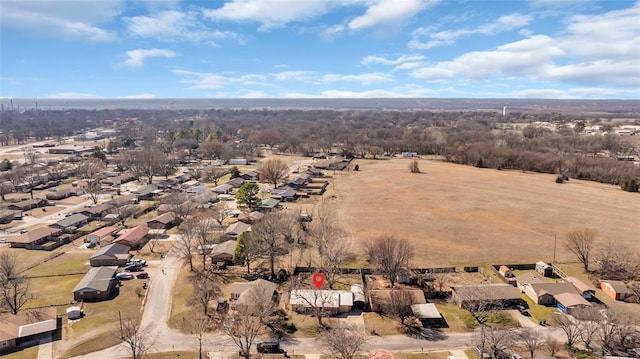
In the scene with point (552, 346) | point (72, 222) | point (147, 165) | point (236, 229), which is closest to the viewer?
point (552, 346)

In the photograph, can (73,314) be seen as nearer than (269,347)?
No

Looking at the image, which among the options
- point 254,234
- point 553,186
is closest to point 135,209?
point 254,234

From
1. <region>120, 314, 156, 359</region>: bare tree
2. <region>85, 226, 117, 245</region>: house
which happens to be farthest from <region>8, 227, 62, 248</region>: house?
<region>120, 314, 156, 359</region>: bare tree

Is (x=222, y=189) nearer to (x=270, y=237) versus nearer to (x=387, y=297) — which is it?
(x=270, y=237)

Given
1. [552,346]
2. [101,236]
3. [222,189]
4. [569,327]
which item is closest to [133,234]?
[101,236]

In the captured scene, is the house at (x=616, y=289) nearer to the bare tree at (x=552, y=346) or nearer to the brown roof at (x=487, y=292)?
the brown roof at (x=487, y=292)

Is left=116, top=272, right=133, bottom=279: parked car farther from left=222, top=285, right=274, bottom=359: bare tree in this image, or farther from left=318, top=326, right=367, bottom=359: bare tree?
left=318, top=326, right=367, bottom=359: bare tree

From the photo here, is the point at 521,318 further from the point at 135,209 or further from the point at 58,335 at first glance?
the point at 135,209
